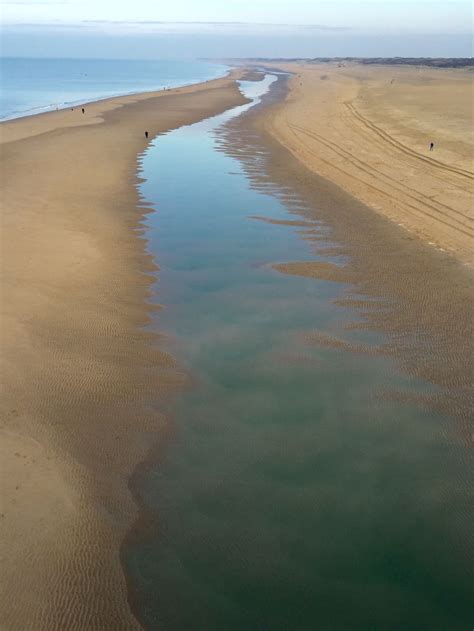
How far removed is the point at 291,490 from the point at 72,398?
3590mm

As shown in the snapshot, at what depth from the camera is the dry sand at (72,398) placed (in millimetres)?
5684

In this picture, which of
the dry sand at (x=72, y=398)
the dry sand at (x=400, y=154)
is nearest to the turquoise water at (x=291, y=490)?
the dry sand at (x=72, y=398)

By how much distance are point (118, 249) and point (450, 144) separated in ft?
61.5

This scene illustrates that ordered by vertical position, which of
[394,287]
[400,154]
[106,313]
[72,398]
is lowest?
[72,398]

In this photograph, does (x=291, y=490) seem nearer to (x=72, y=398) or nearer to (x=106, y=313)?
(x=72, y=398)

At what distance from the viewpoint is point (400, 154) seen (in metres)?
25.5

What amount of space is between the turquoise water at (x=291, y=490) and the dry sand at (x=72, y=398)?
0.40m

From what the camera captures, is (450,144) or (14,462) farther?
(450,144)

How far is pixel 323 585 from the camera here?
5.77 metres

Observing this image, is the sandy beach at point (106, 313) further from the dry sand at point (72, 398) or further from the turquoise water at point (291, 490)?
the turquoise water at point (291, 490)

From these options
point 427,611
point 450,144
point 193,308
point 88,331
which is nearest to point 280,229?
point 193,308

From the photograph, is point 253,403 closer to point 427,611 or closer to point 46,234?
point 427,611

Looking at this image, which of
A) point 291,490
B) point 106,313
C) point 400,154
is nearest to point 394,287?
point 106,313

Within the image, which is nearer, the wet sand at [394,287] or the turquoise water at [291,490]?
the turquoise water at [291,490]
